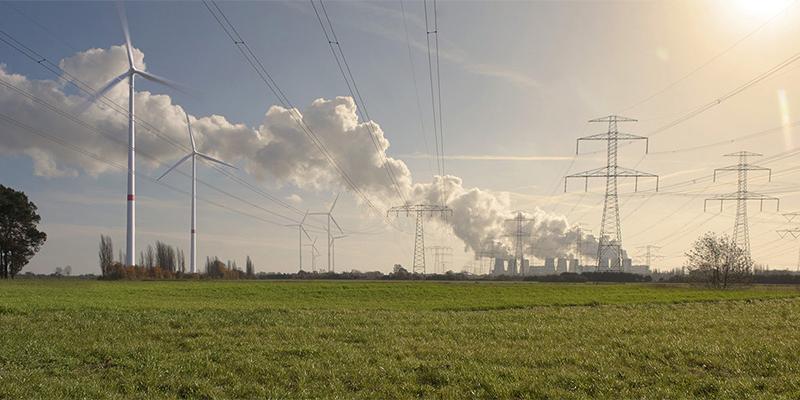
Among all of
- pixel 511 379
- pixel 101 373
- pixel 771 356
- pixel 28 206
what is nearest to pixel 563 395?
pixel 511 379

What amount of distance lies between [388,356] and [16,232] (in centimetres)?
13991

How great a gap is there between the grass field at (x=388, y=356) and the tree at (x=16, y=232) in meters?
108

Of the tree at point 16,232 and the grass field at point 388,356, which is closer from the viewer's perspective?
the grass field at point 388,356

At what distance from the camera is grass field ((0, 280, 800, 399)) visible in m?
22.0

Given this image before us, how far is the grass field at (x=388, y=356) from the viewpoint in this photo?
22000 millimetres

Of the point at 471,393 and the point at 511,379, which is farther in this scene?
the point at 511,379

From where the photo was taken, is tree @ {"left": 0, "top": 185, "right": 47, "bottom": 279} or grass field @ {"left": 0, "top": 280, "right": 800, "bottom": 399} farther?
tree @ {"left": 0, "top": 185, "right": 47, "bottom": 279}

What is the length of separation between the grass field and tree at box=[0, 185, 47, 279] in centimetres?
10833

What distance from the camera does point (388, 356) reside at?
1112 inches

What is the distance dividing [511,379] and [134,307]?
40.1 metres

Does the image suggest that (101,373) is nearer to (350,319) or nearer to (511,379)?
(511,379)

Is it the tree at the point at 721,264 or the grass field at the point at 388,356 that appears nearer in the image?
the grass field at the point at 388,356

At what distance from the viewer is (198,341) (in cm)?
3172

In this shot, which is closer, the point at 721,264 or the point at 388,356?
the point at 388,356
